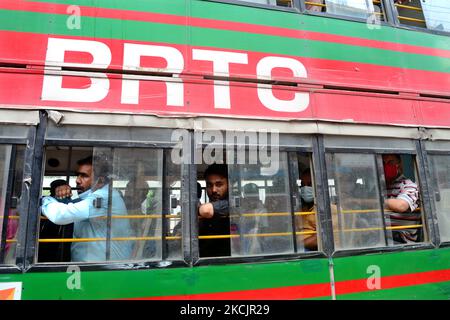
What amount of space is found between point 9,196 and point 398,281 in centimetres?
311

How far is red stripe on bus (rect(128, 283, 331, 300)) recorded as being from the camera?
2.25 meters

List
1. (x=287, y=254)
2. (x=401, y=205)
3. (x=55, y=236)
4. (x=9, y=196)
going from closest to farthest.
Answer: (x=9, y=196) → (x=55, y=236) → (x=287, y=254) → (x=401, y=205)

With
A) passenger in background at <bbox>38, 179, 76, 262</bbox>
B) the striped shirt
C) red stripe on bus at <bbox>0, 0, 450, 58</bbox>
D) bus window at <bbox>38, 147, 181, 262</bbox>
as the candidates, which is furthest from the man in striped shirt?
passenger in background at <bbox>38, 179, 76, 262</bbox>

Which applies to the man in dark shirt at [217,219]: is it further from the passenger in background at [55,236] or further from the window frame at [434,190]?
the window frame at [434,190]

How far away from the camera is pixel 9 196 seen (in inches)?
83.0

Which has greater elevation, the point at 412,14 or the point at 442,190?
the point at 412,14

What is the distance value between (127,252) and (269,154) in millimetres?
1334

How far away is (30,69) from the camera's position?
7.65 ft

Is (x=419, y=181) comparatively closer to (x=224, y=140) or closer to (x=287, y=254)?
(x=287, y=254)

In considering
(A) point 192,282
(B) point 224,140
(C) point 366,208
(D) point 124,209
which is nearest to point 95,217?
(D) point 124,209

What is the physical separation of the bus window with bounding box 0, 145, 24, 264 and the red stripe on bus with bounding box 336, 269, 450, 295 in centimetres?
241

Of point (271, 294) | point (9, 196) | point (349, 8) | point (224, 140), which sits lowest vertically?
point (271, 294)

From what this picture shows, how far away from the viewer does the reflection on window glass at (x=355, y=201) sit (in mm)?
2717

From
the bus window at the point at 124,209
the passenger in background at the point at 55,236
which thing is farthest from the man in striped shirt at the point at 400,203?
the passenger in background at the point at 55,236
